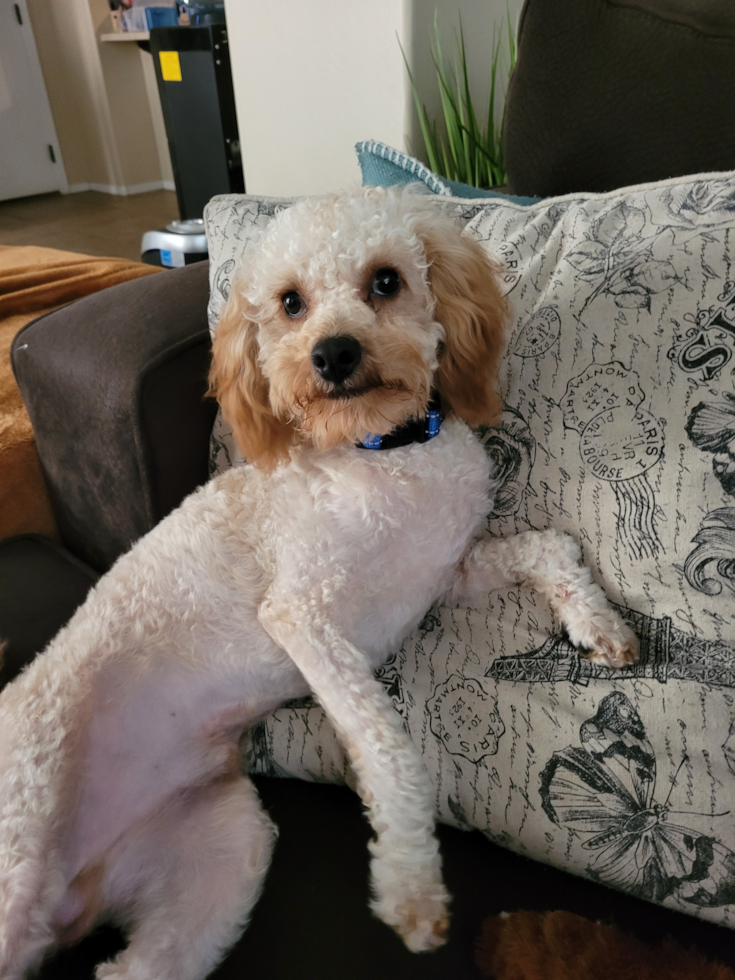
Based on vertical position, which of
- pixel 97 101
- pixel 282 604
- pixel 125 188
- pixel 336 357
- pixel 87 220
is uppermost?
pixel 97 101

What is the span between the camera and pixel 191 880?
35.9 inches

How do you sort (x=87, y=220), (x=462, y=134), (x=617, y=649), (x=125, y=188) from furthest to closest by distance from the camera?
(x=125, y=188) → (x=87, y=220) → (x=462, y=134) → (x=617, y=649)

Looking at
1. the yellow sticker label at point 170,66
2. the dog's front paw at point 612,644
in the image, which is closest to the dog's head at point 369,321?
the dog's front paw at point 612,644

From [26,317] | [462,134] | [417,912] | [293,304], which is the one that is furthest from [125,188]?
[417,912]

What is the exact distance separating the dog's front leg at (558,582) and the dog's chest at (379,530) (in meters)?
0.07

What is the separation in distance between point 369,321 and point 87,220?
5.71 metres

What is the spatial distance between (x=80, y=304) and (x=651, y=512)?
3.88ft

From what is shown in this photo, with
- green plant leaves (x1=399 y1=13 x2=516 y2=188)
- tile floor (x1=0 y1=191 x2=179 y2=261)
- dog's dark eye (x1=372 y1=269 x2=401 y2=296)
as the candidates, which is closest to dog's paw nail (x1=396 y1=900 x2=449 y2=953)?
dog's dark eye (x1=372 y1=269 x2=401 y2=296)

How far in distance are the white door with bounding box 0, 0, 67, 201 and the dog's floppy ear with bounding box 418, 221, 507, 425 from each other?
6.84m

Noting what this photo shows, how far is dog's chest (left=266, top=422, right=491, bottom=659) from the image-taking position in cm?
97

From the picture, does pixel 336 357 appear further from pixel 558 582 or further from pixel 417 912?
pixel 417 912

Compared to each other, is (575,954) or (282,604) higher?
(282,604)

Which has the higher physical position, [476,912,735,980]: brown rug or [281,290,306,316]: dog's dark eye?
[281,290,306,316]: dog's dark eye

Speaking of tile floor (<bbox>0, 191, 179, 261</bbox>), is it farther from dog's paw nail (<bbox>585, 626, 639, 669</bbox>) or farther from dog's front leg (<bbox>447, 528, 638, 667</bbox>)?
dog's paw nail (<bbox>585, 626, 639, 669</bbox>)
